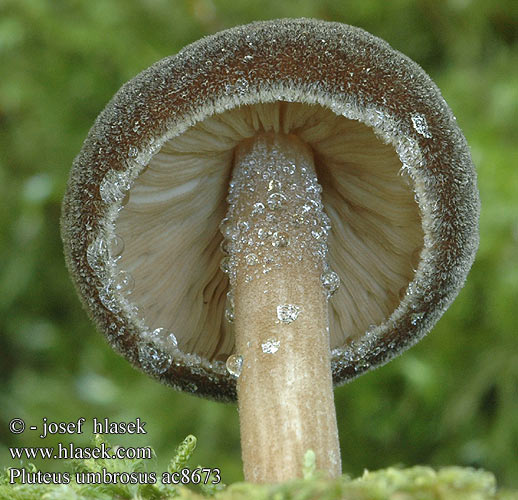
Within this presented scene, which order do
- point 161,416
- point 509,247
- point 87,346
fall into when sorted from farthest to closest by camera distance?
point 87,346, point 161,416, point 509,247

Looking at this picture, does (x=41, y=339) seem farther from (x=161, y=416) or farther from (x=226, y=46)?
(x=226, y=46)

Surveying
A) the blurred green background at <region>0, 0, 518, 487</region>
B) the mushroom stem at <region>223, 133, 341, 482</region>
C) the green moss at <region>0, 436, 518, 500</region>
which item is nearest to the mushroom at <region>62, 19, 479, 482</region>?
the mushroom stem at <region>223, 133, 341, 482</region>

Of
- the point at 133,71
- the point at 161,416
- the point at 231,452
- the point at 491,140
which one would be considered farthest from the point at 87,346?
the point at 491,140

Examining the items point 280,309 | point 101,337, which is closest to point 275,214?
point 280,309

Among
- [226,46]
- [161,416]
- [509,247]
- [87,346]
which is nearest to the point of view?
[226,46]

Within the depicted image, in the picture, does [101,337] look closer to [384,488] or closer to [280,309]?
[280,309]

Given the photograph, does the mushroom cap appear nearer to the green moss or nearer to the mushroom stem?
the mushroom stem

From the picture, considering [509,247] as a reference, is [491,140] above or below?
above
